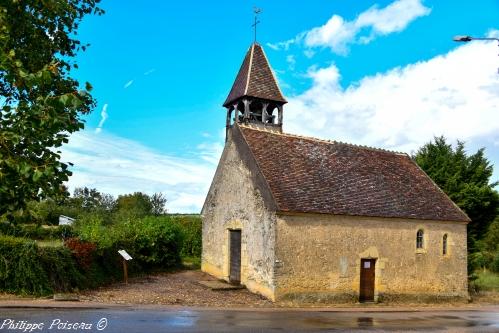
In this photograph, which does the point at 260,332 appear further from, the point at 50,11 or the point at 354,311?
the point at 50,11

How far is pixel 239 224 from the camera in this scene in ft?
67.2

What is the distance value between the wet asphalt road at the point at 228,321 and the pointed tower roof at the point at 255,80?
12717 millimetres

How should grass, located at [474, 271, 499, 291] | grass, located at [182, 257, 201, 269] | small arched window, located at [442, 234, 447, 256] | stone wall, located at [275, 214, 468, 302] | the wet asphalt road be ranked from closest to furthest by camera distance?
1. the wet asphalt road
2. stone wall, located at [275, 214, 468, 302]
3. small arched window, located at [442, 234, 447, 256]
4. grass, located at [182, 257, 201, 269]
5. grass, located at [474, 271, 499, 291]

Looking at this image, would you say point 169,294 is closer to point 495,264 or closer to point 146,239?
point 146,239

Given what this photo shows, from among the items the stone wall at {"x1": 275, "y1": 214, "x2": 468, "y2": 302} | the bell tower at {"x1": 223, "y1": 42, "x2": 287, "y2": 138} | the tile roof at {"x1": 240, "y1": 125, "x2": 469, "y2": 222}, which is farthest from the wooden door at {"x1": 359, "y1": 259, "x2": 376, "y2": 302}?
the bell tower at {"x1": 223, "y1": 42, "x2": 287, "y2": 138}

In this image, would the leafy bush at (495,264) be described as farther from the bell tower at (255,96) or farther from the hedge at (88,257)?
the hedge at (88,257)

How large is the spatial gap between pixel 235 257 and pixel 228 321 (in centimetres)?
816

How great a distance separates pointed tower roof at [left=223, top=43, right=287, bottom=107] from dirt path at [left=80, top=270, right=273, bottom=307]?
10262mm

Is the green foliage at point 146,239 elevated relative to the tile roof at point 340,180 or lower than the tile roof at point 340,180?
lower

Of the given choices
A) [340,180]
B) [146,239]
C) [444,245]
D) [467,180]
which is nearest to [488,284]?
[467,180]

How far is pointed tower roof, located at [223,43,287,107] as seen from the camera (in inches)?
984

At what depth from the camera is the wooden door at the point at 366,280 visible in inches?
781

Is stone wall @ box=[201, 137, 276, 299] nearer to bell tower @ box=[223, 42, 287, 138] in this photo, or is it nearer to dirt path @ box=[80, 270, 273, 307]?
dirt path @ box=[80, 270, 273, 307]

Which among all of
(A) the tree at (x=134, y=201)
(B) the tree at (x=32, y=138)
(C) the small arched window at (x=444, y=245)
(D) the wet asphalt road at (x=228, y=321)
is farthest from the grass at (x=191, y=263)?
(A) the tree at (x=134, y=201)
